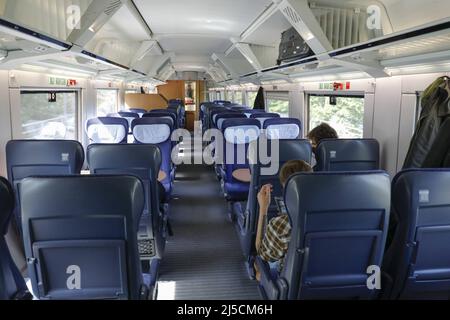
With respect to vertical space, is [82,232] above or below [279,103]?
below

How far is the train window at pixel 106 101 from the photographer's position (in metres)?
9.63

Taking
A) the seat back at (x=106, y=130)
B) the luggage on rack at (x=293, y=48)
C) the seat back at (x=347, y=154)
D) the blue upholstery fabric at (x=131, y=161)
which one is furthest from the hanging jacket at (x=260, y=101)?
the blue upholstery fabric at (x=131, y=161)

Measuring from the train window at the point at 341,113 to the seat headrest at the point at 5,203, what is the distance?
4995 millimetres

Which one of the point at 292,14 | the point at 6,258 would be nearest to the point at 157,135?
the point at 292,14

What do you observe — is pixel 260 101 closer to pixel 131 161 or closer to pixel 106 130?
pixel 106 130

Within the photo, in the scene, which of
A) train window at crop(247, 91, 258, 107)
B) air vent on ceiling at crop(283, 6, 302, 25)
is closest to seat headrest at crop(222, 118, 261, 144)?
air vent on ceiling at crop(283, 6, 302, 25)

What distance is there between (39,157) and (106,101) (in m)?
6.94

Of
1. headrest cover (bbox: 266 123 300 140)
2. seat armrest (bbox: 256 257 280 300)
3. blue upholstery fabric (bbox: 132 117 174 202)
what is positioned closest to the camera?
seat armrest (bbox: 256 257 280 300)

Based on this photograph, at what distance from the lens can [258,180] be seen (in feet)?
12.4

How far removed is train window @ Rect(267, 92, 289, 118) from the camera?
10.4m

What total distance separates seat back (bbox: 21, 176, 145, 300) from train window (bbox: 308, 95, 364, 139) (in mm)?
4568

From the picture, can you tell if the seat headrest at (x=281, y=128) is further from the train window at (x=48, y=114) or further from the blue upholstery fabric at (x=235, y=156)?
the train window at (x=48, y=114)

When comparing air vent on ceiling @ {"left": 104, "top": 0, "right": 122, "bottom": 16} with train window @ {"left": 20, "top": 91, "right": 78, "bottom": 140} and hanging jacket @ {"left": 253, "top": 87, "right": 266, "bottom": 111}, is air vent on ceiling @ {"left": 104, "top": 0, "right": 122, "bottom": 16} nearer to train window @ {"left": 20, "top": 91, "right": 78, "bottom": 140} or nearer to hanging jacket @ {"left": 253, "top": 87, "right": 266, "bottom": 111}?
train window @ {"left": 20, "top": 91, "right": 78, "bottom": 140}

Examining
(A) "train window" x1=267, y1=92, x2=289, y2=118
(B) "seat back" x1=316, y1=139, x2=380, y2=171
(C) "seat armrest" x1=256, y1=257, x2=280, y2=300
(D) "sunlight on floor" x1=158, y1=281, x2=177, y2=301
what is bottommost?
(D) "sunlight on floor" x1=158, y1=281, x2=177, y2=301
